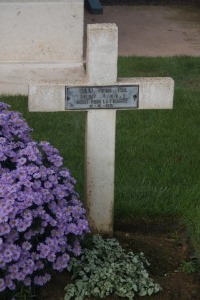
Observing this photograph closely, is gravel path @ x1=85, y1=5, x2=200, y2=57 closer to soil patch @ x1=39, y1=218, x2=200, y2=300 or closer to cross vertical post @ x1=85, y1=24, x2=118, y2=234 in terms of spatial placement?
soil patch @ x1=39, y1=218, x2=200, y2=300

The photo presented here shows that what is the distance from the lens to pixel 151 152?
5.75m

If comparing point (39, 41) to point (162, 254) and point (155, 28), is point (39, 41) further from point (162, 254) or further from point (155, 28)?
point (155, 28)

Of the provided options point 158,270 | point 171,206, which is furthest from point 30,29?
point 158,270

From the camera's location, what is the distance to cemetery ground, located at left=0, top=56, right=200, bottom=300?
161 inches

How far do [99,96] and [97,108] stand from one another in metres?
0.06

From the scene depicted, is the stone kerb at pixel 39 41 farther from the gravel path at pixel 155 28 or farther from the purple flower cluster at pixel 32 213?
the purple flower cluster at pixel 32 213

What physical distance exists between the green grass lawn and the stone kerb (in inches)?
16.6

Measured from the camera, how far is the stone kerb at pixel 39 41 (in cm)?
737

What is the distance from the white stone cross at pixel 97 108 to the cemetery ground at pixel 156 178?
0.28m

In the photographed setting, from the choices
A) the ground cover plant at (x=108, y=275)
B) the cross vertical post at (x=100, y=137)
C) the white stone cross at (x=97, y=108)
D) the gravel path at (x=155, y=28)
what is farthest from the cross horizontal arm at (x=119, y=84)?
the gravel path at (x=155, y=28)

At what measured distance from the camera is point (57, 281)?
12.4ft

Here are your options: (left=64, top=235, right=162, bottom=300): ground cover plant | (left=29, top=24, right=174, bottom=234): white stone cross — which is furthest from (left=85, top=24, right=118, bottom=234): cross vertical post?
(left=64, top=235, right=162, bottom=300): ground cover plant

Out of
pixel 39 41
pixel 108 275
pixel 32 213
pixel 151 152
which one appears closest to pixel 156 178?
pixel 151 152

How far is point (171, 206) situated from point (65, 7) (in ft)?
11.1
